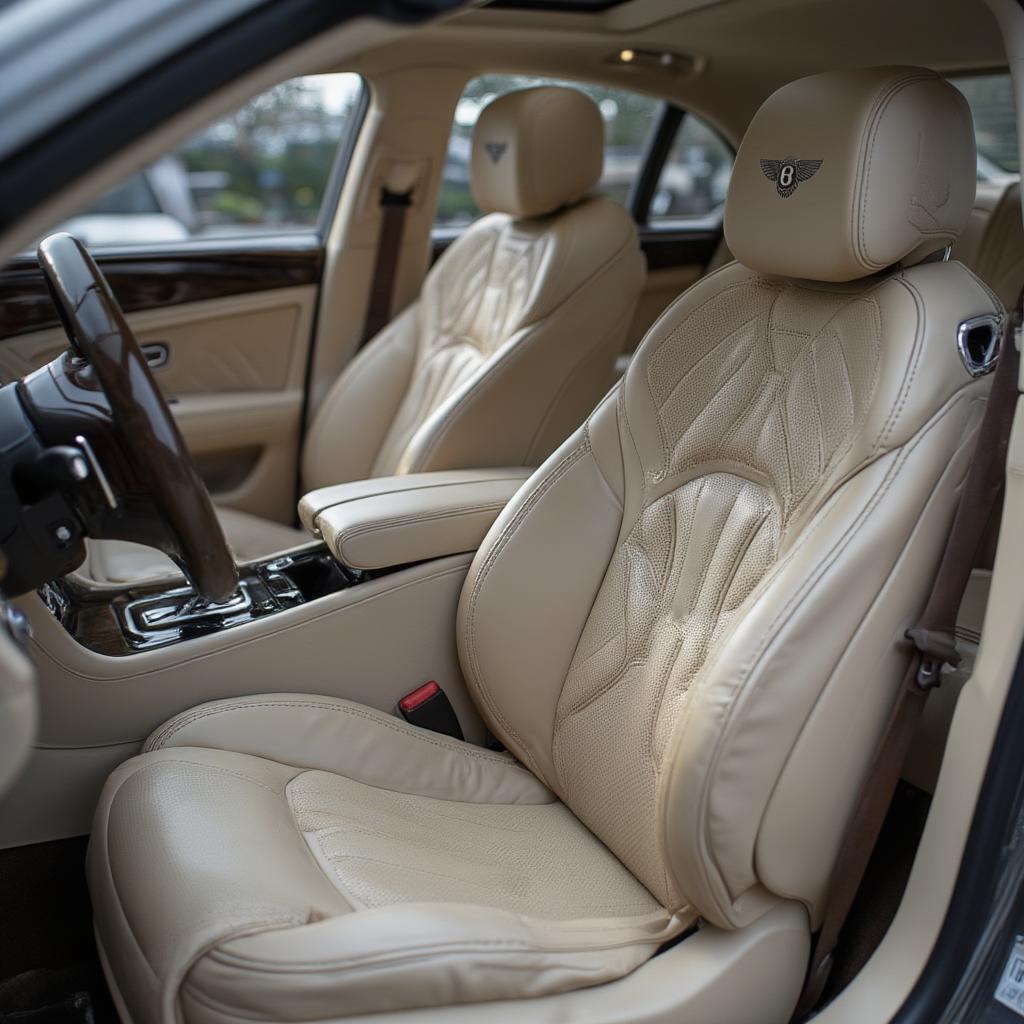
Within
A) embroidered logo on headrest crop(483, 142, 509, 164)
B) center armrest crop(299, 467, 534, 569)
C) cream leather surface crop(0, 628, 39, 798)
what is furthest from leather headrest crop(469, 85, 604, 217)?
cream leather surface crop(0, 628, 39, 798)

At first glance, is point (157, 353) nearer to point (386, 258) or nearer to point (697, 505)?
point (386, 258)

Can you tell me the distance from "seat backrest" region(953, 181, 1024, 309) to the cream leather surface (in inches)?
76.6

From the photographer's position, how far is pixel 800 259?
51.5 inches

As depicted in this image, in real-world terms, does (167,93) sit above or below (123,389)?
above

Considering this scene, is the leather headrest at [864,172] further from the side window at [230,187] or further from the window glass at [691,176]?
the side window at [230,187]

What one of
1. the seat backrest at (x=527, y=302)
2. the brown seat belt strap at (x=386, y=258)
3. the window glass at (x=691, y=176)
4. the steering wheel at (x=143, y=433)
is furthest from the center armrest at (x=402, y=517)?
the window glass at (x=691, y=176)

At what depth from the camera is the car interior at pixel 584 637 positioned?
110 centimetres

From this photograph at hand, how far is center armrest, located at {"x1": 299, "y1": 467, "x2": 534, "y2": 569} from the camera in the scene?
5.52 feet

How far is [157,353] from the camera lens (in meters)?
2.67

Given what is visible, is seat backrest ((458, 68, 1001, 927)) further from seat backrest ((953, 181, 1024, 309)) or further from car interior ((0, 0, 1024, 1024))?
seat backrest ((953, 181, 1024, 309))

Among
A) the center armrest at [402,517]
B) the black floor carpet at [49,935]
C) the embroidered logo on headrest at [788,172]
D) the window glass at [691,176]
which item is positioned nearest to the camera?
the embroidered logo on headrest at [788,172]

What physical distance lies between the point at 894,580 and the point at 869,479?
111 millimetres

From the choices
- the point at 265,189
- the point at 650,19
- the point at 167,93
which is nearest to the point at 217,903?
the point at 167,93

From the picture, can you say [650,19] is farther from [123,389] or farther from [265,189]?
[265,189]
